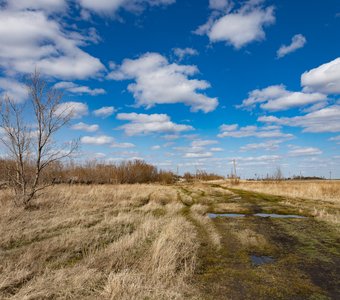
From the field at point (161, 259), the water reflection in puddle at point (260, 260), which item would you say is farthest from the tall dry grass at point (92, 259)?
the water reflection in puddle at point (260, 260)

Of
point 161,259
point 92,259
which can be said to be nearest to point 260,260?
point 161,259

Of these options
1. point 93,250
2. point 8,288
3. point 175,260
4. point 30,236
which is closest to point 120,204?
point 30,236

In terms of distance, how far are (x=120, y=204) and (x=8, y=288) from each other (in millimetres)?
11979

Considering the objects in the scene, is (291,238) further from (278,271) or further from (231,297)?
(231,297)

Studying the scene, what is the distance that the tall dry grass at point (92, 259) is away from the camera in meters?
4.76

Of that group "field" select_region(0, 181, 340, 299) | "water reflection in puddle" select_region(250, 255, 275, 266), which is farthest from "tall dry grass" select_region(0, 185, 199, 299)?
"water reflection in puddle" select_region(250, 255, 275, 266)

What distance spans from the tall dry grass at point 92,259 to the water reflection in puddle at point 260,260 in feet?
4.76

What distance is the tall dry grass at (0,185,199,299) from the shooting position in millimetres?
4762

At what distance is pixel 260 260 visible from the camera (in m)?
7.20

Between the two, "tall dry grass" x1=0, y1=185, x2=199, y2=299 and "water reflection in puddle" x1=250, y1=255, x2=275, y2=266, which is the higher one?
"tall dry grass" x1=0, y1=185, x2=199, y2=299

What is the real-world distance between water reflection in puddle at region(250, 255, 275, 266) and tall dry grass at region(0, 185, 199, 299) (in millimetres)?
1450

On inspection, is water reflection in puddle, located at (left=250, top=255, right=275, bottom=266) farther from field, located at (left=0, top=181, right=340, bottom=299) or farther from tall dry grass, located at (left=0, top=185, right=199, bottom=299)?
tall dry grass, located at (left=0, top=185, right=199, bottom=299)

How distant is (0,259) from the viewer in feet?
20.6

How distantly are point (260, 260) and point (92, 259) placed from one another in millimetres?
4036
